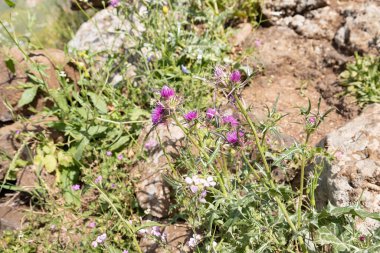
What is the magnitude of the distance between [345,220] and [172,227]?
1.26 metres

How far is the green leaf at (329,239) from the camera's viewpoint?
185cm

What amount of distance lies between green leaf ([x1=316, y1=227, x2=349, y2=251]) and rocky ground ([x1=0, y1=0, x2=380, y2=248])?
2.90 feet

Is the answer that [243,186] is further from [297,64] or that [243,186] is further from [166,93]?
[297,64]

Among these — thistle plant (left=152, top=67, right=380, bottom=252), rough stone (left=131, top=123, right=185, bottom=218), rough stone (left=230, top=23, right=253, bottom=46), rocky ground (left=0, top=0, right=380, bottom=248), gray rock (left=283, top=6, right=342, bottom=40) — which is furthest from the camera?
rough stone (left=230, top=23, right=253, bottom=46)

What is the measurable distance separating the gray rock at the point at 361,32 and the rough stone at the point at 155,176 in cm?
187

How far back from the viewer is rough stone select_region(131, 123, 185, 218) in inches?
118

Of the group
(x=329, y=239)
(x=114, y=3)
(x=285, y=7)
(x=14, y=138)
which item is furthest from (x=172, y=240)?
(x=285, y=7)

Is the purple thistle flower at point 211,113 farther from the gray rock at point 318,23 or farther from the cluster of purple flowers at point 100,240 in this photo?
the gray rock at point 318,23

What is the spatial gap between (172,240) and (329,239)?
1.21m

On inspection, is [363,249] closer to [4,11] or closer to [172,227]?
[172,227]

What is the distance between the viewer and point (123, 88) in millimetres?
4020

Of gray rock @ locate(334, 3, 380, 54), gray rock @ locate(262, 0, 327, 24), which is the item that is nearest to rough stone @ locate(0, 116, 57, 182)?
gray rock @ locate(262, 0, 327, 24)

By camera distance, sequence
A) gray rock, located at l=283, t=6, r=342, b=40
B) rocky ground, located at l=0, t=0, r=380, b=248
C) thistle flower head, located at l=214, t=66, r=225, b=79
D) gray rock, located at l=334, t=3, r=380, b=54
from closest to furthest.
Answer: thistle flower head, located at l=214, t=66, r=225, b=79, rocky ground, located at l=0, t=0, r=380, b=248, gray rock, located at l=334, t=3, r=380, b=54, gray rock, located at l=283, t=6, r=342, b=40

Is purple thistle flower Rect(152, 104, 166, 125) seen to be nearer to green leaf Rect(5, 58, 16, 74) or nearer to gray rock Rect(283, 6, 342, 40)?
green leaf Rect(5, 58, 16, 74)
